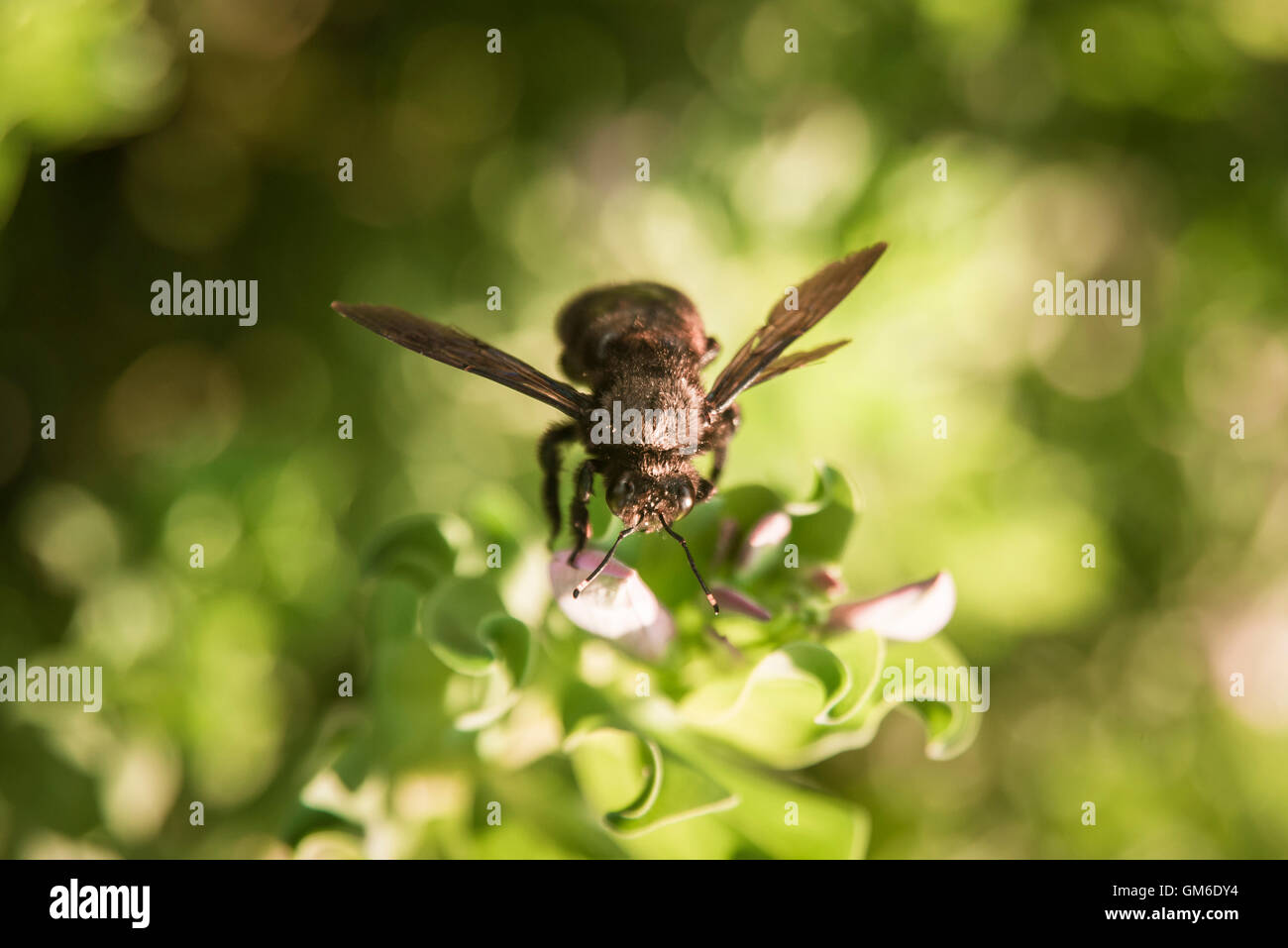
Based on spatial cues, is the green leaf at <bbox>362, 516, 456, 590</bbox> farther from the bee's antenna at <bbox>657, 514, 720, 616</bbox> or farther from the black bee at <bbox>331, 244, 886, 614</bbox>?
the bee's antenna at <bbox>657, 514, 720, 616</bbox>

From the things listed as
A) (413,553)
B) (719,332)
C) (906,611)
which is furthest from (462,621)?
(719,332)

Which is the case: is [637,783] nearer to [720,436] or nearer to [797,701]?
[797,701]

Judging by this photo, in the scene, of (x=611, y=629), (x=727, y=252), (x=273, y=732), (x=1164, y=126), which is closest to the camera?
(x=611, y=629)

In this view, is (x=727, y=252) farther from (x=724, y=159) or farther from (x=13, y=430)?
(x=13, y=430)

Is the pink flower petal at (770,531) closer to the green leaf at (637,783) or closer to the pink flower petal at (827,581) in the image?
the pink flower petal at (827,581)

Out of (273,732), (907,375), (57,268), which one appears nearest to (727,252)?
(907,375)
